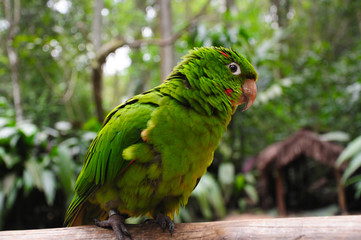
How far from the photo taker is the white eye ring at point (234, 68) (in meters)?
1.29

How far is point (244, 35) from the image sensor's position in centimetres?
380

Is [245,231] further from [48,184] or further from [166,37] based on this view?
[166,37]

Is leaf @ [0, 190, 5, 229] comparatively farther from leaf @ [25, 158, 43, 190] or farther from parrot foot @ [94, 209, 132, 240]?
parrot foot @ [94, 209, 132, 240]

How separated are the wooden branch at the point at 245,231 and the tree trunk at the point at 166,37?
2263 mm

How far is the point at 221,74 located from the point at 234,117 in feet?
11.6

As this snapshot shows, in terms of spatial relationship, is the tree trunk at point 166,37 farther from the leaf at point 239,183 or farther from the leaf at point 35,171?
the leaf at point 239,183

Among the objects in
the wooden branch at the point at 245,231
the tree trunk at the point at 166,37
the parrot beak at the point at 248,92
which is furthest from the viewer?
the tree trunk at the point at 166,37

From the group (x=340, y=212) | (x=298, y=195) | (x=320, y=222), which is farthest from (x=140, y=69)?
(x=320, y=222)

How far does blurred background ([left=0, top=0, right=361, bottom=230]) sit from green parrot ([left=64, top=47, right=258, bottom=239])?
135cm

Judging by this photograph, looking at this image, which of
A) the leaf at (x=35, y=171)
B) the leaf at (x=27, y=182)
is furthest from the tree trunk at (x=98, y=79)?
the leaf at (x=27, y=182)

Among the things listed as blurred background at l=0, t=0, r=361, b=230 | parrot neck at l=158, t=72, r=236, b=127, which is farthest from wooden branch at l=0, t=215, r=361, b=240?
blurred background at l=0, t=0, r=361, b=230

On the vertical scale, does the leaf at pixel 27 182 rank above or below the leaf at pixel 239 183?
above

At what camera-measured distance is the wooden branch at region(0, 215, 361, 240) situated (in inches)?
37.0

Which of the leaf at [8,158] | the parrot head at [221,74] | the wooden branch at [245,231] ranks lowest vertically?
the leaf at [8,158]
